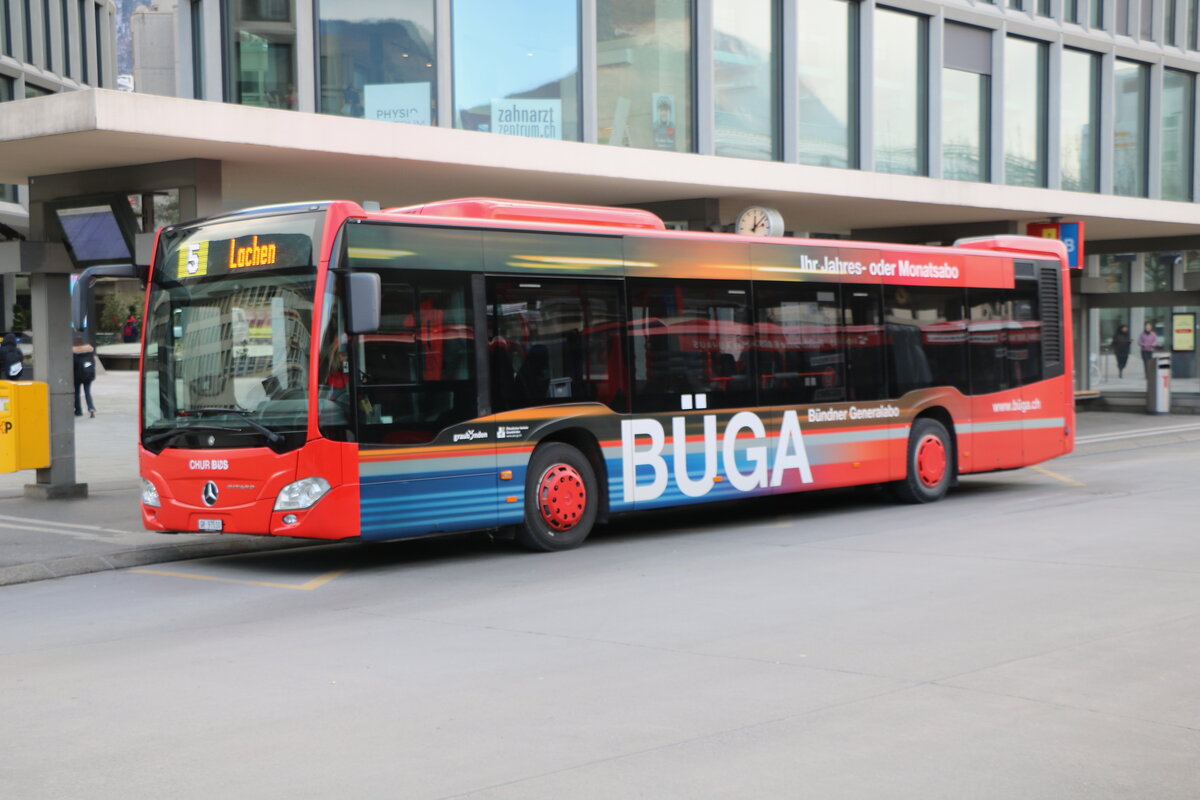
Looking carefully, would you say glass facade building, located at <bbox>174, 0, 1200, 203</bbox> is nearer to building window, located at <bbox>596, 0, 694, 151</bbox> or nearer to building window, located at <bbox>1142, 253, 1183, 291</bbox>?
building window, located at <bbox>596, 0, 694, 151</bbox>

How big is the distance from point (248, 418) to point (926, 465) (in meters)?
8.32

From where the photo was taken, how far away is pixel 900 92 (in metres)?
24.8

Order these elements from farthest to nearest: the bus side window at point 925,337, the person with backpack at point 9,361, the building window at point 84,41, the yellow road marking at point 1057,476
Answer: the building window at point 84,41 < the person with backpack at point 9,361 < the yellow road marking at point 1057,476 < the bus side window at point 925,337

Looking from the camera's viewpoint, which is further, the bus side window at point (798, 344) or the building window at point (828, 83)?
the building window at point (828, 83)

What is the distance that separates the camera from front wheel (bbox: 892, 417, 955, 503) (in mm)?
15773

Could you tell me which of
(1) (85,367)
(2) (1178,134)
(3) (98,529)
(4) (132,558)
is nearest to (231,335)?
(4) (132,558)

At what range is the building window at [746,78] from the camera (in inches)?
843

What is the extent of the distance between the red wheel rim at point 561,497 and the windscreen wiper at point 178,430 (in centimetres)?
275

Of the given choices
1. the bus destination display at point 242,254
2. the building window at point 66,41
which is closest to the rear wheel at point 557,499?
the bus destination display at point 242,254

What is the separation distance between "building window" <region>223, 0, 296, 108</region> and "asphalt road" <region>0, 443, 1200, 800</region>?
786cm

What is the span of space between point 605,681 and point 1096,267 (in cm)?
3509

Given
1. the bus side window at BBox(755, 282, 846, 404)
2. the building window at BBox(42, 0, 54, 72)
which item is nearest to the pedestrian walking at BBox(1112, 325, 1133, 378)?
the bus side window at BBox(755, 282, 846, 404)

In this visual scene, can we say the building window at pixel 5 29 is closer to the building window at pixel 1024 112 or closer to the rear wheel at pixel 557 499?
the building window at pixel 1024 112

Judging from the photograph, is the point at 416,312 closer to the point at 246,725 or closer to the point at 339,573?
the point at 339,573
